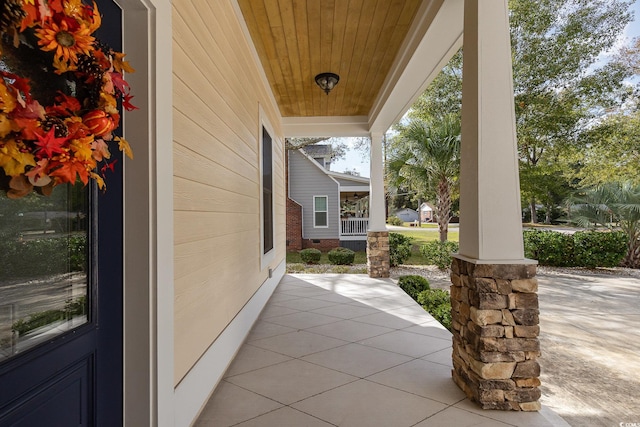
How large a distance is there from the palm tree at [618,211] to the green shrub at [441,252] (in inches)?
143

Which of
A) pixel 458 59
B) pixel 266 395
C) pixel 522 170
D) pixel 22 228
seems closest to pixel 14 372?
pixel 22 228

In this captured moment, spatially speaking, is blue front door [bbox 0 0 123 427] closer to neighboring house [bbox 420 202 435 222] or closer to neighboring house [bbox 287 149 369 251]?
neighboring house [bbox 287 149 369 251]

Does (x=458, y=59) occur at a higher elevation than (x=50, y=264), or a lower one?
higher

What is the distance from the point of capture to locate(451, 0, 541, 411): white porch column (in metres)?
2.13

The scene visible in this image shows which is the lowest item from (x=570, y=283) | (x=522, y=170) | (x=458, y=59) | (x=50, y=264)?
(x=570, y=283)

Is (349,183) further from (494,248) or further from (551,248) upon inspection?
(494,248)

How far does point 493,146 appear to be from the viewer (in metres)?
2.21

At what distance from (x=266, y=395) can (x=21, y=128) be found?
2184mm

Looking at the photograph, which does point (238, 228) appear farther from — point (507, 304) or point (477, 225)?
point (507, 304)

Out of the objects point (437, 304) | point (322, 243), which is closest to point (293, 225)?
point (322, 243)

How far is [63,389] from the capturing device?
1112 millimetres

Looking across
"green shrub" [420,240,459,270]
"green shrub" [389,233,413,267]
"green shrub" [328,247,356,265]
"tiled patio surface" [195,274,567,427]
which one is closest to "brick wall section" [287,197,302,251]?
"green shrub" [328,247,356,265]

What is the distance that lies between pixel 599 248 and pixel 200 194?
10167 mm

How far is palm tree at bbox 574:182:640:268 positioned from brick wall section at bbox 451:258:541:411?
898 centimetres
